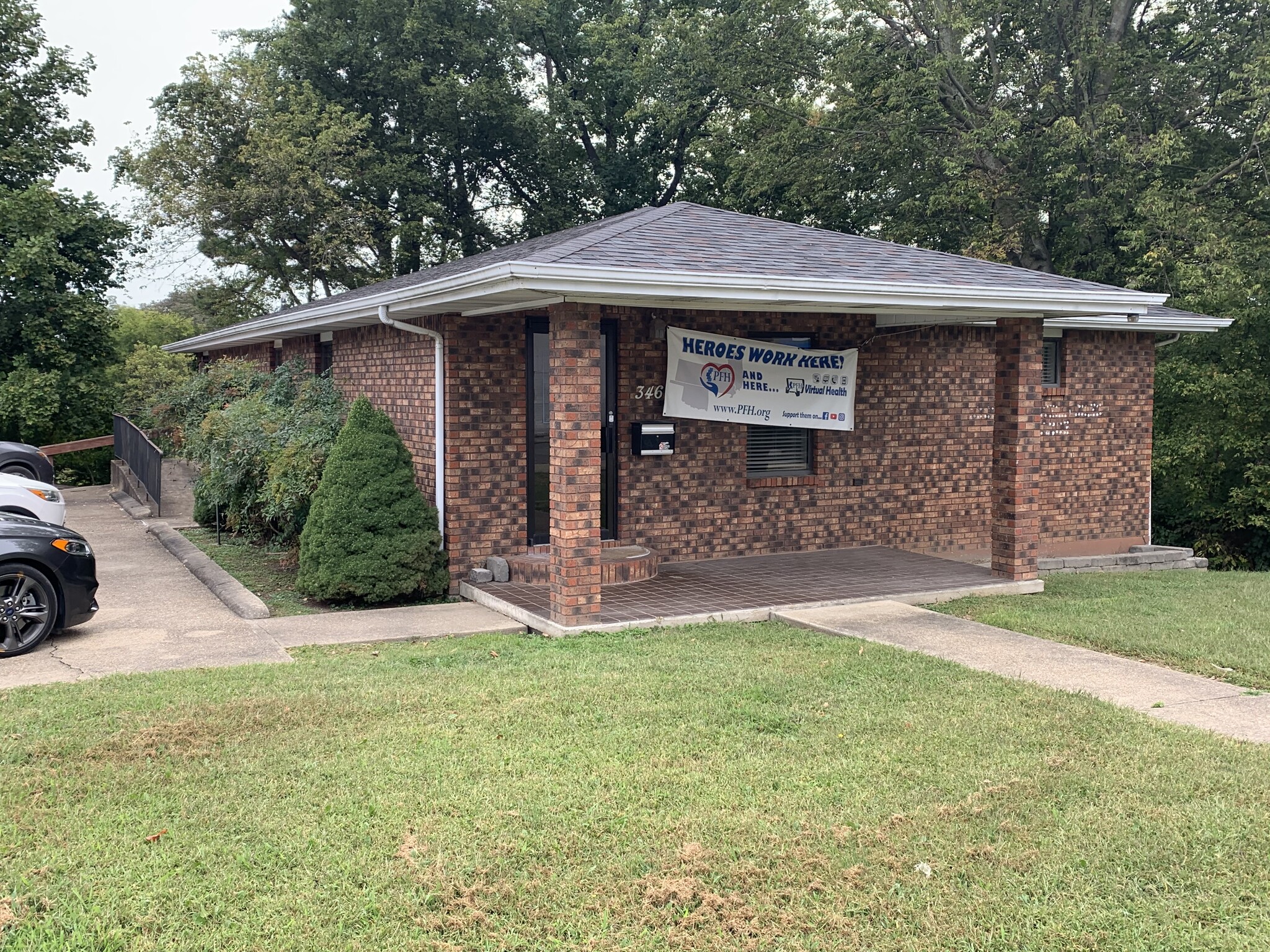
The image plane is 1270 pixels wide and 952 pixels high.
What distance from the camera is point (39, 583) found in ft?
26.6

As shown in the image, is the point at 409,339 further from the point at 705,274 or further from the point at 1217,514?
the point at 1217,514

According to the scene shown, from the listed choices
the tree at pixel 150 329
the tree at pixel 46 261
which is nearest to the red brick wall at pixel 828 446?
the tree at pixel 46 261

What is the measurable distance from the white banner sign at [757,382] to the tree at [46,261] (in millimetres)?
15281

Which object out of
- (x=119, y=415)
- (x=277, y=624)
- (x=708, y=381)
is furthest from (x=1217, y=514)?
(x=119, y=415)

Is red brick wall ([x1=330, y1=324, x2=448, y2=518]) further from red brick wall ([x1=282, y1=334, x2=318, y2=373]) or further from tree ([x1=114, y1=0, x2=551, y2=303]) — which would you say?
tree ([x1=114, y1=0, x2=551, y2=303])

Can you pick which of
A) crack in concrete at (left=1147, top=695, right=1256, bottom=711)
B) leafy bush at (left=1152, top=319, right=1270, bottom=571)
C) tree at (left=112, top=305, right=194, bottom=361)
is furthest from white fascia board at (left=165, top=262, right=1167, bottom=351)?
tree at (left=112, top=305, right=194, bottom=361)

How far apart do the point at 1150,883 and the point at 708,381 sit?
24.7ft

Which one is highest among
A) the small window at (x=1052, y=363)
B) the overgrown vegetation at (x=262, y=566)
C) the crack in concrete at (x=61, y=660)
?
the small window at (x=1052, y=363)

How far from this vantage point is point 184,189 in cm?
2705

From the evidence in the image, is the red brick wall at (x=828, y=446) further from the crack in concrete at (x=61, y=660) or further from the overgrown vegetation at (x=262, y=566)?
the crack in concrete at (x=61, y=660)

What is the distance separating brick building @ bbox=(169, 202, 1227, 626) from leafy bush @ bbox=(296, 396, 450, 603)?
0.49 metres

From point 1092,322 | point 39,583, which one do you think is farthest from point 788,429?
point 39,583

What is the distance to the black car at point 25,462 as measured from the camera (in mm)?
17000

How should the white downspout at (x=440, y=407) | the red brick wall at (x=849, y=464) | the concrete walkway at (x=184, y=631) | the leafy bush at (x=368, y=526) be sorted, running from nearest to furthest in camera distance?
the concrete walkway at (x=184, y=631)
the leafy bush at (x=368, y=526)
the white downspout at (x=440, y=407)
the red brick wall at (x=849, y=464)
